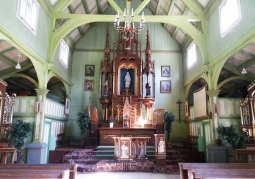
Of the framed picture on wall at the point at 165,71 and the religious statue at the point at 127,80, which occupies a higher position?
the framed picture on wall at the point at 165,71

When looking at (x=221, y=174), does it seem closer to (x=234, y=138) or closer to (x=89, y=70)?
(x=234, y=138)

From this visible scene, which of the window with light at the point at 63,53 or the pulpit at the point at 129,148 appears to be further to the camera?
the window with light at the point at 63,53

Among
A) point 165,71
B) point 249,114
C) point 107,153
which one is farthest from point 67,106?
point 249,114

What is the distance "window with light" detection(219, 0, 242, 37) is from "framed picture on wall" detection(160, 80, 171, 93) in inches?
251

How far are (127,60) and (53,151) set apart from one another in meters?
7.10

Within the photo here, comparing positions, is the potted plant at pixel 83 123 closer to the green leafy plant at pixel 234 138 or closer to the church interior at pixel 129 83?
the church interior at pixel 129 83

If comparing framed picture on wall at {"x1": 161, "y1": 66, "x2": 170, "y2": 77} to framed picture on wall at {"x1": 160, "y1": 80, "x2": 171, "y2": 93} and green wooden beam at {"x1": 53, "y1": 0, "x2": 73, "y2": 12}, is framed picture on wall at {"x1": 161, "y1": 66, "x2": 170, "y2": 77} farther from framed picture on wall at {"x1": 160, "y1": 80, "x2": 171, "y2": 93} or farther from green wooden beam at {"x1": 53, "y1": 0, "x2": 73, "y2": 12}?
green wooden beam at {"x1": 53, "y1": 0, "x2": 73, "y2": 12}

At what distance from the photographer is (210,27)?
9883 millimetres

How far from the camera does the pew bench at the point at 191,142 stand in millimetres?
11973

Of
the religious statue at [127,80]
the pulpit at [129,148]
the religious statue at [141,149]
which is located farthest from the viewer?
the religious statue at [127,80]

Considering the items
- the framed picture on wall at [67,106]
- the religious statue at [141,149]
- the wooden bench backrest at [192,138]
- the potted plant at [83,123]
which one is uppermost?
the framed picture on wall at [67,106]

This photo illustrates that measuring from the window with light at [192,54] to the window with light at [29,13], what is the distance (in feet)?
28.5

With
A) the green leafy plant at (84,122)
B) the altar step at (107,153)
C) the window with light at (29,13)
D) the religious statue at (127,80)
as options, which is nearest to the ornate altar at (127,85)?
the religious statue at (127,80)

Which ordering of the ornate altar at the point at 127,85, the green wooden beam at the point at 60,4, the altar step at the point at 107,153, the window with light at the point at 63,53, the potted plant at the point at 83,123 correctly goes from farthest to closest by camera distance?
1. the ornate altar at the point at 127,85
2. the window with light at the point at 63,53
3. the potted plant at the point at 83,123
4. the green wooden beam at the point at 60,4
5. the altar step at the point at 107,153
